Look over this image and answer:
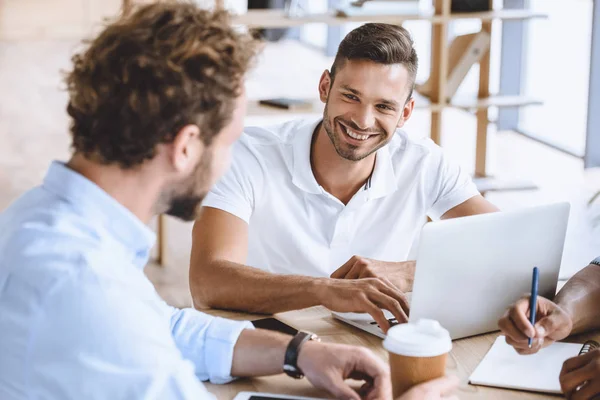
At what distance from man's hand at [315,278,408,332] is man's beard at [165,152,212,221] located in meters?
0.46

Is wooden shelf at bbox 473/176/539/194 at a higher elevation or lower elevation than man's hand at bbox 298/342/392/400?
lower

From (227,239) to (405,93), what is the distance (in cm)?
58

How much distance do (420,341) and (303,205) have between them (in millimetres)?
966

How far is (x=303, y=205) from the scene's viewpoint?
219cm

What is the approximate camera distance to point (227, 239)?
2.04m

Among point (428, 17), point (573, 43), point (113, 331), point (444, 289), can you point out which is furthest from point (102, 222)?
point (573, 43)

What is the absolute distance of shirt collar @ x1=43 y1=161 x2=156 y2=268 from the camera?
1.21m

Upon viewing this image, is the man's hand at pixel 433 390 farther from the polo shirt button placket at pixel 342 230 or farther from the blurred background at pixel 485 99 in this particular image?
the blurred background at pixel 485 99

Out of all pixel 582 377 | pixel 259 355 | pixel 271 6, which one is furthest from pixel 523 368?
pixel 271 6

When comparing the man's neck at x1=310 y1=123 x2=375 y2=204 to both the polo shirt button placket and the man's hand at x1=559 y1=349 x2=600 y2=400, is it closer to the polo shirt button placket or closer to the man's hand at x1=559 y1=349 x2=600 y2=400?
the polo shirt button placket

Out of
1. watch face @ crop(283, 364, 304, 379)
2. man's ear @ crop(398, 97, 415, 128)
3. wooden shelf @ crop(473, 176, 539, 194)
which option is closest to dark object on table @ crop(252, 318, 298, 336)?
watch face @ crop(283, 364, 304, 379)

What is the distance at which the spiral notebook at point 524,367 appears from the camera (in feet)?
4.82

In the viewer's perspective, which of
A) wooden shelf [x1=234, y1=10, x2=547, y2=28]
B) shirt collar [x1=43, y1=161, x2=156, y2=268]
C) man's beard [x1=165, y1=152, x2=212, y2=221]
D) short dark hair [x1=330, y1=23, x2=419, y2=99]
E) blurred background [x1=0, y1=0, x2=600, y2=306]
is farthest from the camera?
blurred background [x1=0, y1=0, x2=600, y2=306]

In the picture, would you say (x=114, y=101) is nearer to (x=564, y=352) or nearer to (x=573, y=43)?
(x=564, y=352)
